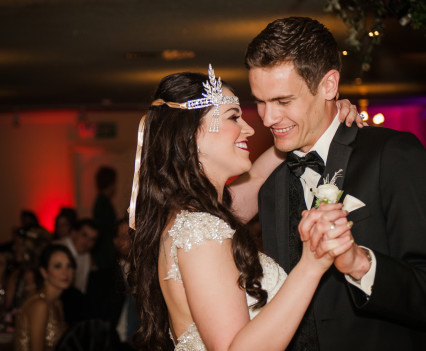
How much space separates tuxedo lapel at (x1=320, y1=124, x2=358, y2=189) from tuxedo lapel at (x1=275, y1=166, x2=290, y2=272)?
0.29 meters

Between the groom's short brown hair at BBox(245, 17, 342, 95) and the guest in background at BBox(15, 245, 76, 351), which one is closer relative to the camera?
the groom's short brown hair at BBox(245, 17, 342, 95)

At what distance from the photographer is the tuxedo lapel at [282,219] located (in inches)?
96.0

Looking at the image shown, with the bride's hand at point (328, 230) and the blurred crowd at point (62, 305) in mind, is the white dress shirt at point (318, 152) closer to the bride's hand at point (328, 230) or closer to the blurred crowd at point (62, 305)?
the bride's hand at point (328, 230)

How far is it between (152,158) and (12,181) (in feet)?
29.2

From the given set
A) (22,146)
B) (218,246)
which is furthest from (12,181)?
(218,246)

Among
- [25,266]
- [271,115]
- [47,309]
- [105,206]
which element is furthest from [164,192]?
[105,206]

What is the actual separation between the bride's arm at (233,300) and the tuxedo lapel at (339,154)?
1.65ft

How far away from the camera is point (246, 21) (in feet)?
15.9

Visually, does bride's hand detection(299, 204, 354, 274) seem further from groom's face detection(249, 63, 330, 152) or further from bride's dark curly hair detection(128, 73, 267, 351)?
groom's face detection(249, 63, 330, 152)

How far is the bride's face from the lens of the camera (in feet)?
7.72

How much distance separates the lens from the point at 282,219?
2461mm

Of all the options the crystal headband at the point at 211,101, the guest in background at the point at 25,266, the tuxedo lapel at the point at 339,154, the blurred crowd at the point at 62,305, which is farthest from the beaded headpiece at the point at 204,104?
the guest in background at the point at 25,266

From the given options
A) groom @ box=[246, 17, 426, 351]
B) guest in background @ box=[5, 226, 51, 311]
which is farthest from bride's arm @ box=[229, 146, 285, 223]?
guest in background @ box=[5, 226, 51, 311]

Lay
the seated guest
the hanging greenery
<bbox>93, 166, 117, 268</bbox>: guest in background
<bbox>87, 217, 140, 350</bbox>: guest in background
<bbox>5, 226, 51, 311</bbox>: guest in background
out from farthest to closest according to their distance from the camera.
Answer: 1. <bbox>93, 166, 117, 268</bbox>: guest in background
2. the seated guest
3. <bbox>5, 226, 51, 311</bbox>: guest in background
4. <bbox>87, 217, 140, 350</bbox>: guest in background
5. the hanging greenery
